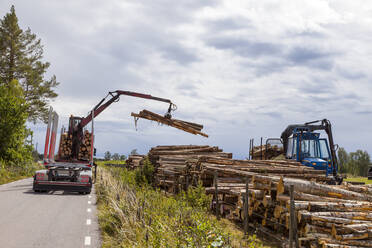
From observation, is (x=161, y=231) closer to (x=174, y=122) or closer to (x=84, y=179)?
(x=84, y=179)

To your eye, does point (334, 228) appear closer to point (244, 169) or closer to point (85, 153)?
point (244, 169)

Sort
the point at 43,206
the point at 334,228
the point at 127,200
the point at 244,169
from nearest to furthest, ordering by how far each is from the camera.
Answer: the point at 334,228
the point at 127,200
the point at 43,206
the point at 244,169

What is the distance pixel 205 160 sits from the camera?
14047mm

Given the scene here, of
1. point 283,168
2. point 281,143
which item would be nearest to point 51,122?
point 283,168

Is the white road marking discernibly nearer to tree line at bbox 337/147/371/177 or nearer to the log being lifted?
the log being lifted

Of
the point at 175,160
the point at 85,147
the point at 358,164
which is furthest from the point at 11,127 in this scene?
the point at 358,164

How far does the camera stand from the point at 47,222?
9.38m

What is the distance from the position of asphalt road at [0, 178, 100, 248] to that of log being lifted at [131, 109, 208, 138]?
529 cm

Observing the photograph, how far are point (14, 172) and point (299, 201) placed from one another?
78.3 ft

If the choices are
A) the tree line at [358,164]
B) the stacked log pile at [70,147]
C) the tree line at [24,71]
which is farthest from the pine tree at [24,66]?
the tree line at [358,164]

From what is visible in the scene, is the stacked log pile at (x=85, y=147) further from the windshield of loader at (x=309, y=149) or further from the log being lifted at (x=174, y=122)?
the windshield of loader at (x=309, y=149)

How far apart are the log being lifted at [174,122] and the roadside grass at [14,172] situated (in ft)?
35.3

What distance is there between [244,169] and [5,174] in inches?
720

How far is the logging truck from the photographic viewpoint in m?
16.1
